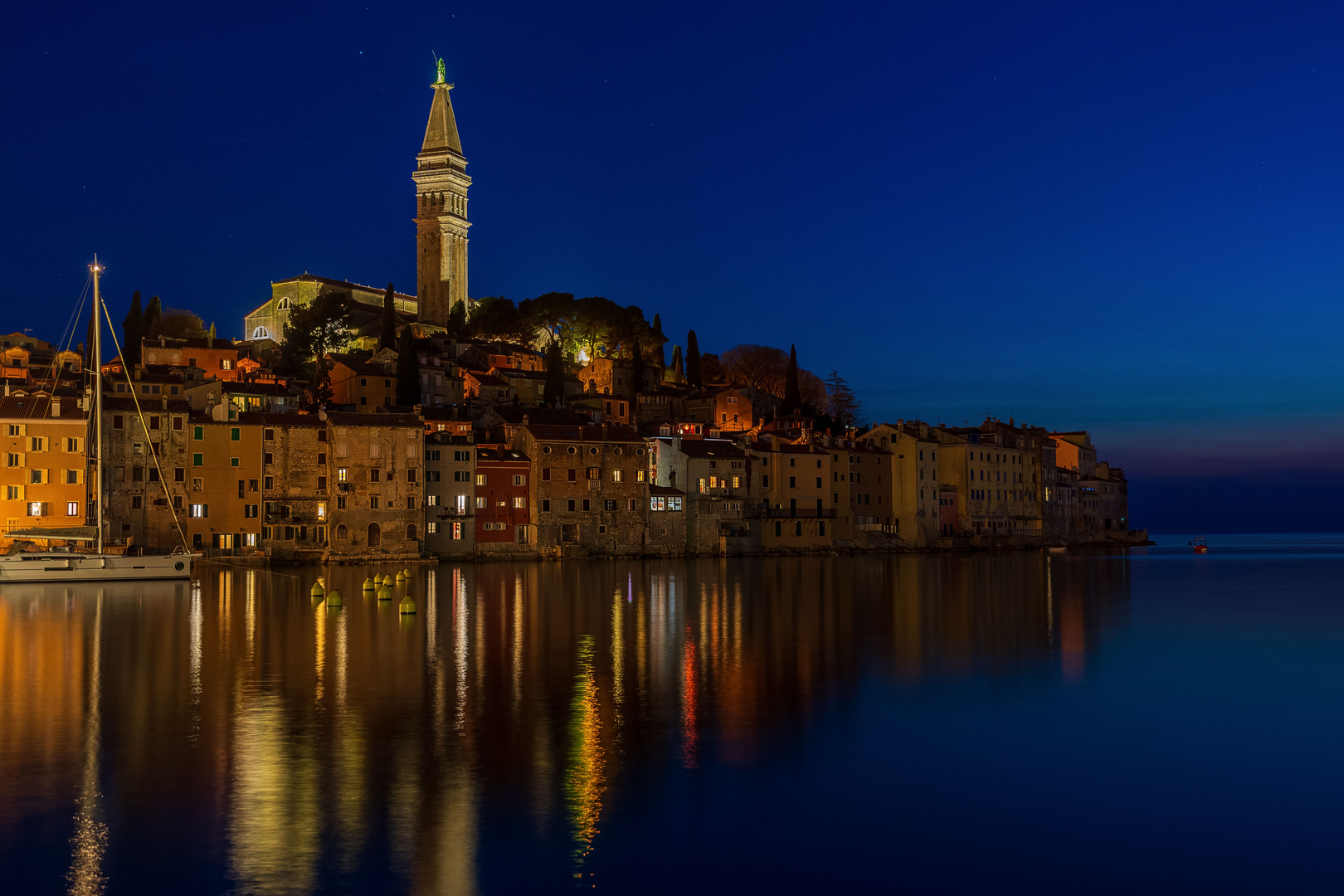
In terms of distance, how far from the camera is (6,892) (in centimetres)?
900

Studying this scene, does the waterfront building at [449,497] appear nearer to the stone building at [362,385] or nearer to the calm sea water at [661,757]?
the stone building at [362,385]

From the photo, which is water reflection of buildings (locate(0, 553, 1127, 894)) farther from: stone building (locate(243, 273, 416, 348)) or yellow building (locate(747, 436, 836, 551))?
stone building (locate(243, 273, 416, 348))

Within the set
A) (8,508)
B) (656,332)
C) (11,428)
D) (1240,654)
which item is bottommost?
(1240,654)

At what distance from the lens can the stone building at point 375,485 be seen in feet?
203

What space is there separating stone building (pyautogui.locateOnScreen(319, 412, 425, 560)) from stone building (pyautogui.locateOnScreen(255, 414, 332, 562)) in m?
0.58

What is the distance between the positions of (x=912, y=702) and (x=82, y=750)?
11.7 meters

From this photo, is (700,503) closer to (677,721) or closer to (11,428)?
(11,428)

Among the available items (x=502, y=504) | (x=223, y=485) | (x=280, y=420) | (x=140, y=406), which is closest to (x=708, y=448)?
(x=502, y=504)

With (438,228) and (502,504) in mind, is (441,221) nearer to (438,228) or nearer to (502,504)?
(438,228)

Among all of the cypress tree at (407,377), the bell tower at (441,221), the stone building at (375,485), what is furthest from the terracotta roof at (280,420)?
the bell tower at (441,221)

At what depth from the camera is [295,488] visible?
201 feet

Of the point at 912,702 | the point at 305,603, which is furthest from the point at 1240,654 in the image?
the point at 305,603

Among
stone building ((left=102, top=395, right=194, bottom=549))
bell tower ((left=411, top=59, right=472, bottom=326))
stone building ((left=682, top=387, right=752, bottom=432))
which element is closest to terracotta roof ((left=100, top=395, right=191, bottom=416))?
stone building ((left=102, top=395, right=194, bottom=549))

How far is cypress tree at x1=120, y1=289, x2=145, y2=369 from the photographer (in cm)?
8450
